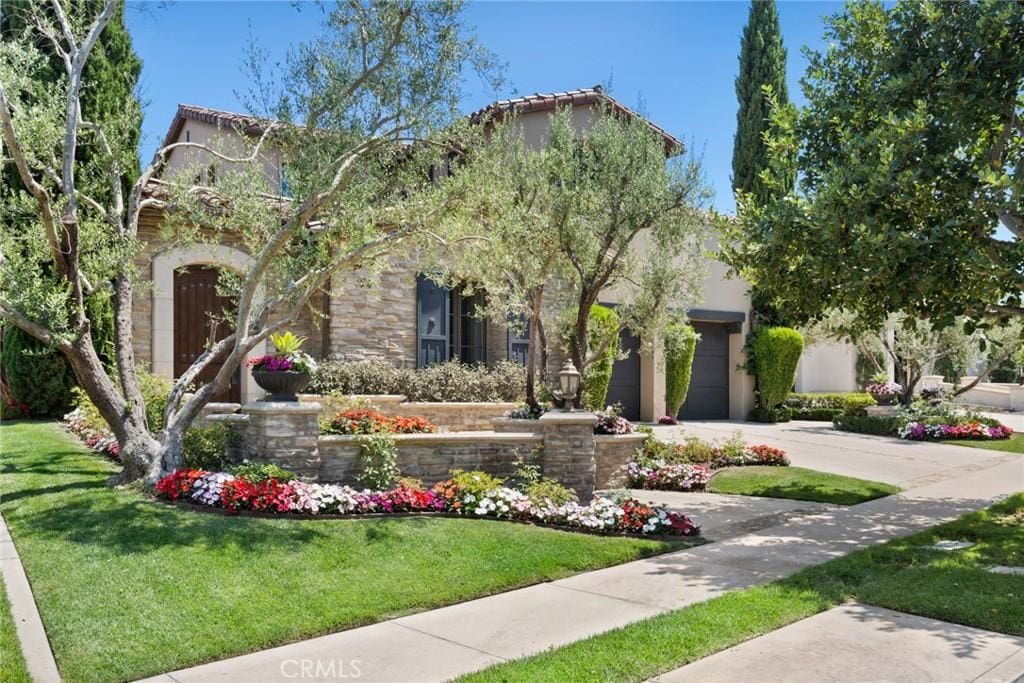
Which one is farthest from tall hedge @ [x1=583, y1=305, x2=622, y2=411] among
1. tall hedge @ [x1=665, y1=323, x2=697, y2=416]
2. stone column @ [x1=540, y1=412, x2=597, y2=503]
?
stone column @ [x1=540, y1=412, x2=597, y2=503]

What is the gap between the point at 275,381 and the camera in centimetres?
823

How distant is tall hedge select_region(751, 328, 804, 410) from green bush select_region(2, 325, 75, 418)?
16417 mm

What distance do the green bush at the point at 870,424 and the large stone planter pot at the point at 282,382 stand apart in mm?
14584

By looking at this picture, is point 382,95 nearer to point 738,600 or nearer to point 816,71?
point 816,71

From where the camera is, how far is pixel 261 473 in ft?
24.8

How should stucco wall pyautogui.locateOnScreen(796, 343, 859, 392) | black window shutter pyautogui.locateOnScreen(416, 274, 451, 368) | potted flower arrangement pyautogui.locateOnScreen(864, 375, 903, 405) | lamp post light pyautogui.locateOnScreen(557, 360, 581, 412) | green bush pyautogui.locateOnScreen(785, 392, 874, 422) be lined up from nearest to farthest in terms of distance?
lamp post light pyautogui.locateOnScreen(557, 360, 581, 412) < black window shutter pyautogui.locateOnScreen(416, 274, 451, 368) < potted flower arrangement pyautogui.locateOnScreen(864, 375, 903, 405) < green bush pyautogui.locateOnScreen(785, 392, 874, 422) < stucco wall pyautogui.locateOnScreen(796, 343, 859, 392)

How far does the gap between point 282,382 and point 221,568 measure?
2.91 m

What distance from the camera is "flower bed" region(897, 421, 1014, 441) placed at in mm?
16703

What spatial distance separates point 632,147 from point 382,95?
12.6 ft

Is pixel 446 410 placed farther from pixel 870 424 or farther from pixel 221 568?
pixel 870 424

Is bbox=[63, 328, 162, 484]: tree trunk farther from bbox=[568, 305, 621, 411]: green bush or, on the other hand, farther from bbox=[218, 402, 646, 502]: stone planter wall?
bbox=[568, 305, 621, 411]: green bush

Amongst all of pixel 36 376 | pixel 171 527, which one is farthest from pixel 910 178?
pixel 36 376

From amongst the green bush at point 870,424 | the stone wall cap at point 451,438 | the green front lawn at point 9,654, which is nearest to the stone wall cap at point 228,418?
the stone wall cap at point 451,438

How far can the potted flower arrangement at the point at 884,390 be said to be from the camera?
21.6 metres
